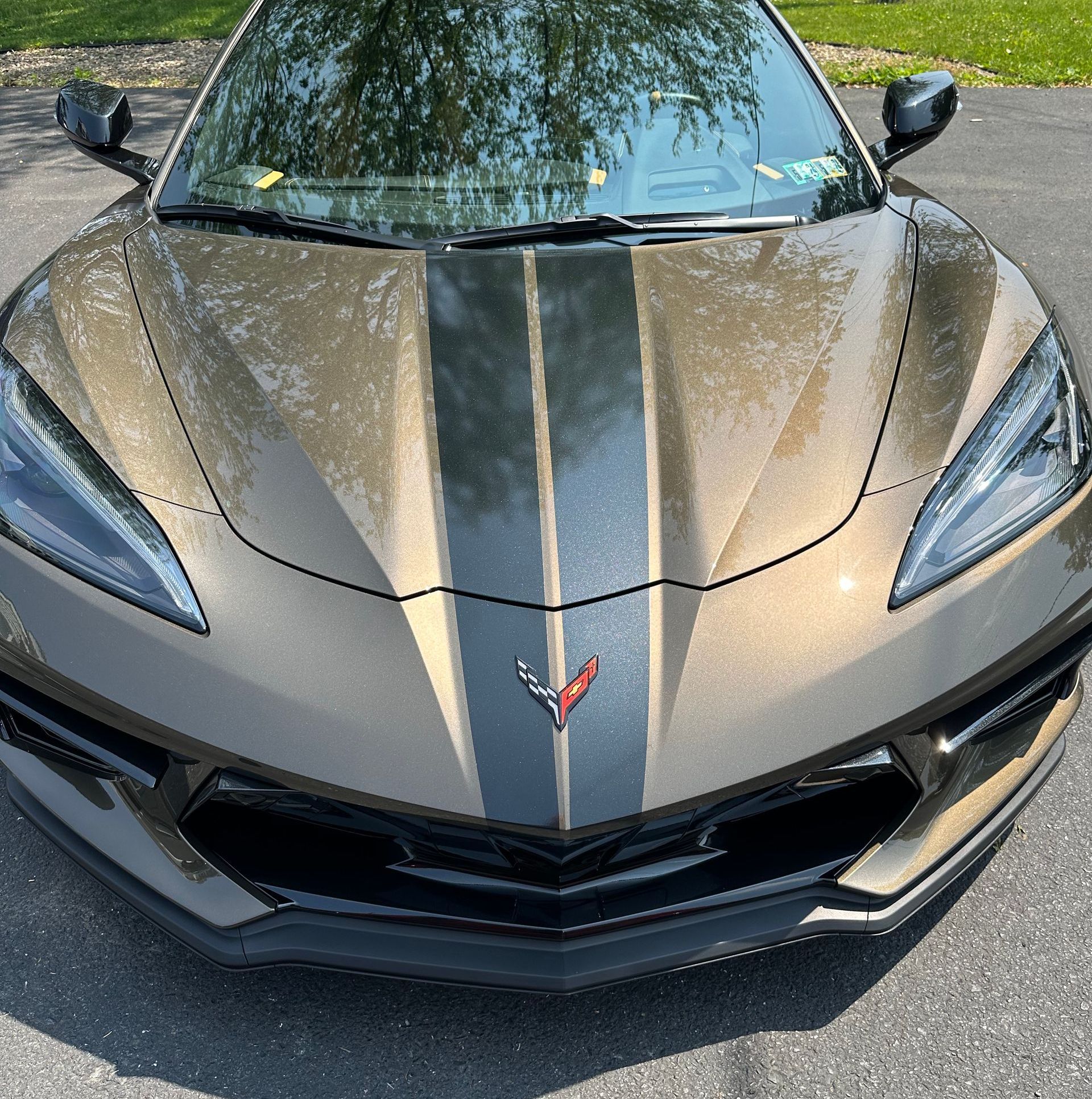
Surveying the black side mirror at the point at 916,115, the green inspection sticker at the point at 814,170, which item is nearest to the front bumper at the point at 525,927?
the green inspection sticker at the point at 814,170

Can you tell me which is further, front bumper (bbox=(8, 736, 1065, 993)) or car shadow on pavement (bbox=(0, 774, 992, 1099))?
car shadow on pavement (bbox=(0, 774, 992, 1099))

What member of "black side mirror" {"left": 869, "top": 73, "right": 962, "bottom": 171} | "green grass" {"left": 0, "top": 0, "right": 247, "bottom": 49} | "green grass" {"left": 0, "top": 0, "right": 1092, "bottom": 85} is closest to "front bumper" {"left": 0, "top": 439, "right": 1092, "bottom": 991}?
"black side mirror" {"left": 869, "top": 73, "right": 962, "bottom": 171}

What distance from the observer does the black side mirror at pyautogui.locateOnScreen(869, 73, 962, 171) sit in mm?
2799

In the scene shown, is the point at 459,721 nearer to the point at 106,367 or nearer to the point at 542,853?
the point at 542,853

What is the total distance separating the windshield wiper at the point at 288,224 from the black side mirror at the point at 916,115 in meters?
1.35

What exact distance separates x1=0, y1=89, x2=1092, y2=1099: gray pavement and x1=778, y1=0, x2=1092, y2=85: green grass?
7.77 meters

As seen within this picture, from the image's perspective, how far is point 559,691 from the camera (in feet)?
4.69

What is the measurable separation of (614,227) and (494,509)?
849 millimetres

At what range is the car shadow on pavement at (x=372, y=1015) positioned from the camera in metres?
1.67

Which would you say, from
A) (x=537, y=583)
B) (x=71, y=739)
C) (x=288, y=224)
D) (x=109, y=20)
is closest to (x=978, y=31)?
(x=109, y=20)

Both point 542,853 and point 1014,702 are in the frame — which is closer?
point 542,853

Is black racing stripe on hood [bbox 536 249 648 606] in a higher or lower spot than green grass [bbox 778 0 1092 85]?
higher

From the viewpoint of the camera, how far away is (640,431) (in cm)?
174

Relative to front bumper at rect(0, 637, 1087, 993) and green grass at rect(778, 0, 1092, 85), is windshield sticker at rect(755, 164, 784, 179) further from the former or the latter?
green grass at rect(778, 0, 1092, 85)
